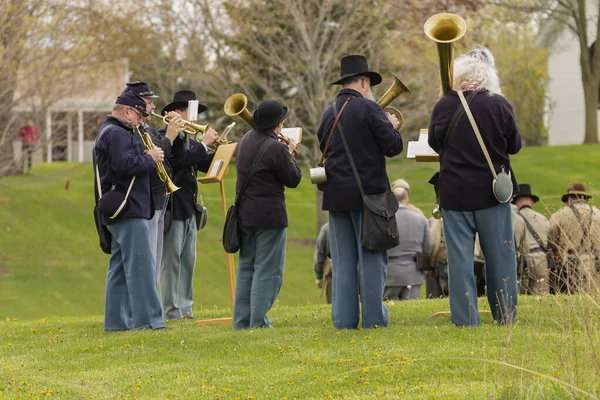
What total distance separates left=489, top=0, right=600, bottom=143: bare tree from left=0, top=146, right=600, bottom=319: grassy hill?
56.4 inches

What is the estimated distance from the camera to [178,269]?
11695mm

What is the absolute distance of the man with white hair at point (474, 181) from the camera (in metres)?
8.60

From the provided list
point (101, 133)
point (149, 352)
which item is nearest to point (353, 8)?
point (101, 133)

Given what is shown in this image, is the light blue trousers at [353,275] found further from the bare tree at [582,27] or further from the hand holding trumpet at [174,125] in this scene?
the bare tree at [582,27]

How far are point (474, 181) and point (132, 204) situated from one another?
3.14 meters

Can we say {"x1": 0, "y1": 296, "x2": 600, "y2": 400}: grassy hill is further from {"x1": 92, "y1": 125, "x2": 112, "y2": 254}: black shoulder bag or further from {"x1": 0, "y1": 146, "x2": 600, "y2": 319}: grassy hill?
{"x1": 0, "y1": 146, "x2": 600, "y2": 319}: grassy hill

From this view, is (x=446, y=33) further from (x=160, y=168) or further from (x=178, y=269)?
(x=178, y=269)

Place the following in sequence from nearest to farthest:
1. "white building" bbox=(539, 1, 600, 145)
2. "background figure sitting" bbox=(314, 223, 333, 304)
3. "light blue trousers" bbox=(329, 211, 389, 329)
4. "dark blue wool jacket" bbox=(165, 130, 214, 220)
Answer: "light blue trousers" bbox=(329, 211, 389, 329), "dark blue wool jacket" bbox=(165, 130, 214, 220), "background figure sitting" bbox=(314, 223, 333, 304), "white building" bbox=(539, 1, 600, 145)

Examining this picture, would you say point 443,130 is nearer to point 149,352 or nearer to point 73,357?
point 149,352

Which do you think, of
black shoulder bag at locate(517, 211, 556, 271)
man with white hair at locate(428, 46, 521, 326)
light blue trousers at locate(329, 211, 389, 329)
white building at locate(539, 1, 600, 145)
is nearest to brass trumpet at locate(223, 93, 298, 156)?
light blue trousers at locate(329, 211, 389, 329)

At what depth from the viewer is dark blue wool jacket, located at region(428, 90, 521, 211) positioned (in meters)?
8.58

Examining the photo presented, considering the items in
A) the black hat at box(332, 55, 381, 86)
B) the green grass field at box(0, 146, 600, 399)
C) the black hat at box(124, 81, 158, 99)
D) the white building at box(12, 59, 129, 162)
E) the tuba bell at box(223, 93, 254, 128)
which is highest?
the white building at box(12, 59, 129, 162)

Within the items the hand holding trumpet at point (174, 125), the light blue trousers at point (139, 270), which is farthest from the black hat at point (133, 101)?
the light blue trousers at point (139, 270)

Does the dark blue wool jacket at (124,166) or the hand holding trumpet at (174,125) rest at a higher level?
the hand holding trumpet at (174,125)
